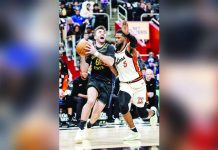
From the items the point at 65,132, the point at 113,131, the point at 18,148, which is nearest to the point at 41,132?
the point at 18,148

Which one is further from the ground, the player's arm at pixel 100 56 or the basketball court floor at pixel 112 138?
the player's arm at pixel 100 56

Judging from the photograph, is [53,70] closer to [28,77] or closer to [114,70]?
[28,77]

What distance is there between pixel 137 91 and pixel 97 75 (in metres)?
0.27

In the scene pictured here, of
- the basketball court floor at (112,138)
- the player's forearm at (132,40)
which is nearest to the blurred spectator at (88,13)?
the player's forearm at (132,40)

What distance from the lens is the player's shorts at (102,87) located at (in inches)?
80.0

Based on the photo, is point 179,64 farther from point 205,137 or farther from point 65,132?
point 65,132

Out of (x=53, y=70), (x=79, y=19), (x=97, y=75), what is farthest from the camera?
(x=97, y=75)

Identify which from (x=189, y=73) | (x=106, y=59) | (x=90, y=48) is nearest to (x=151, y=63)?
(x=106, y=59)

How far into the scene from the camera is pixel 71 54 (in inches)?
75.8

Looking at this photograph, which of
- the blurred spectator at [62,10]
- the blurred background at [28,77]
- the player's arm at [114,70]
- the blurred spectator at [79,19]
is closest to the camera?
the blurred background at [28,77]

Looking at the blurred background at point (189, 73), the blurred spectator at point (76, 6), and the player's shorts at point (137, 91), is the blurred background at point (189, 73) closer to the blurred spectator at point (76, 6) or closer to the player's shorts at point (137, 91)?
the blurred spectator at point (76, 6)

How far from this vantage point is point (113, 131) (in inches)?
77.5

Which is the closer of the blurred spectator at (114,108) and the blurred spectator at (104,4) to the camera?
the blurred spectator at (104,4)

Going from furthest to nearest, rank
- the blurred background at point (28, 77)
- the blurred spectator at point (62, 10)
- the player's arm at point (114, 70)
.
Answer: the player's arm at point (114, 70)
the blurred spectator at point (62, 10)
the blurred background at point (28, 77)
